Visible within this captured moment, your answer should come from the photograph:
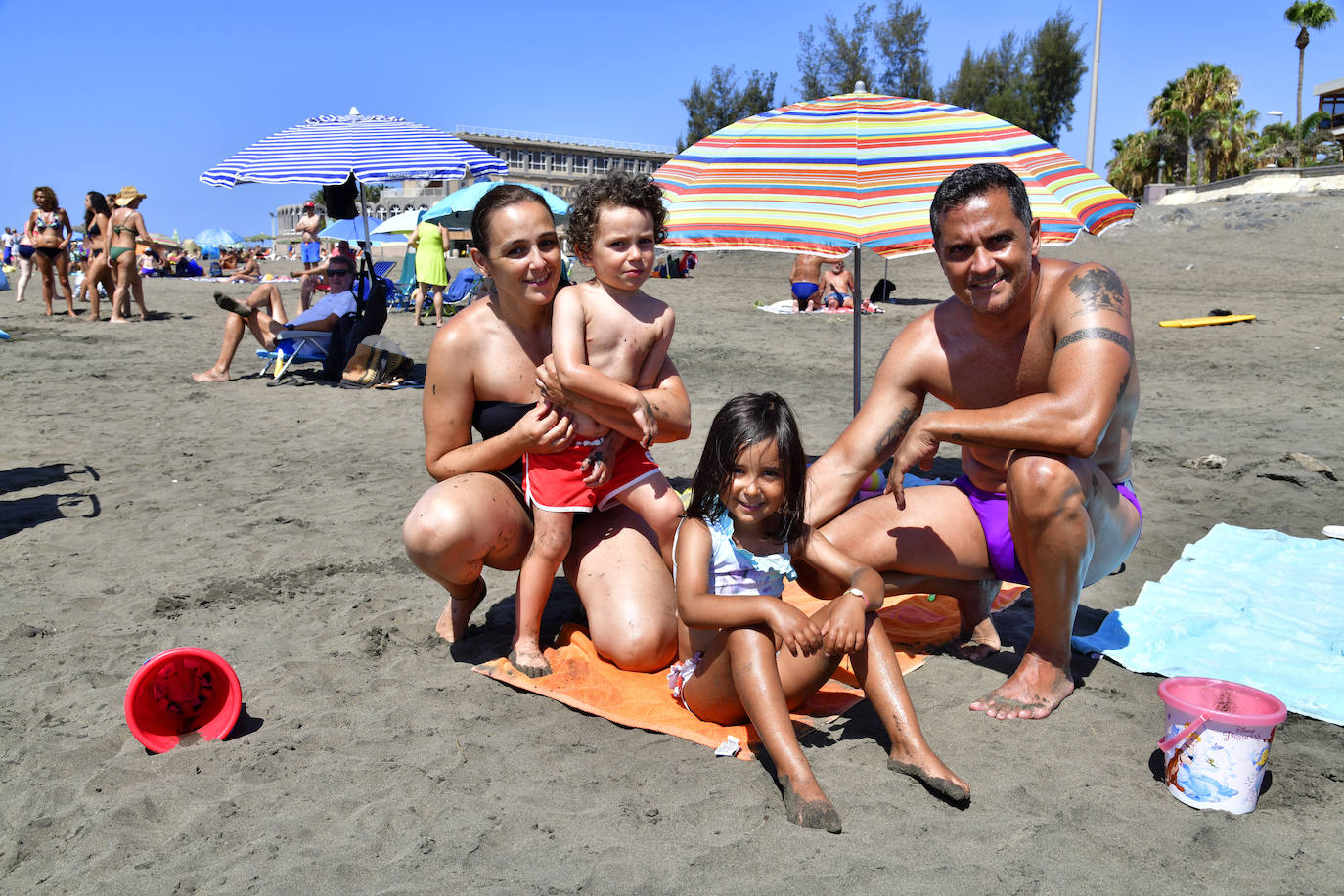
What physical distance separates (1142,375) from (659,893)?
937 cm

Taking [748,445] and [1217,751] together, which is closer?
[1217,751]

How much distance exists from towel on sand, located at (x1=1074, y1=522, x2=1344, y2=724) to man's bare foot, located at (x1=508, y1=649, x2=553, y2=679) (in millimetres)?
1970

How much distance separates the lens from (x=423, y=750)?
277cm

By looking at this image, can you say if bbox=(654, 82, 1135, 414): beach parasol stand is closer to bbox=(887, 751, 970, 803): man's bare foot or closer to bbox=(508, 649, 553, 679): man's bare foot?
bbox=(508, 649, 553, 679): man's bare foot

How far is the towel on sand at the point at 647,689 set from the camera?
9.61 ft

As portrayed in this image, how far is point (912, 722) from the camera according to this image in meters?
2.61

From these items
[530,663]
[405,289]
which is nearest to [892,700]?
[530,663]

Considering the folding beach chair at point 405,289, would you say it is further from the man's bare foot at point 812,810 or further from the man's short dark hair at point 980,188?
the man's bare foot at point 812,810

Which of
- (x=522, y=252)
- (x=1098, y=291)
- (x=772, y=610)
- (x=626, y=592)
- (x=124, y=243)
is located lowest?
(x=626, y=592)

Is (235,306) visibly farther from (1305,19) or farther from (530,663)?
(1305,19)

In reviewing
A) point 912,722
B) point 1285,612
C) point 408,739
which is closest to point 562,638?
point 408,739

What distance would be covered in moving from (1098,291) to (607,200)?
67.1 inches

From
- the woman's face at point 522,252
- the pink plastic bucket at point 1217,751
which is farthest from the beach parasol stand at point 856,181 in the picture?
the pink plastic bucket at point 1217,751

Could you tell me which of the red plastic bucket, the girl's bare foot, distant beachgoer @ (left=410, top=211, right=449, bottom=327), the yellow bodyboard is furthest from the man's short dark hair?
distant beachgoer @ (left=410, top=211, right=449, bottom=327)
